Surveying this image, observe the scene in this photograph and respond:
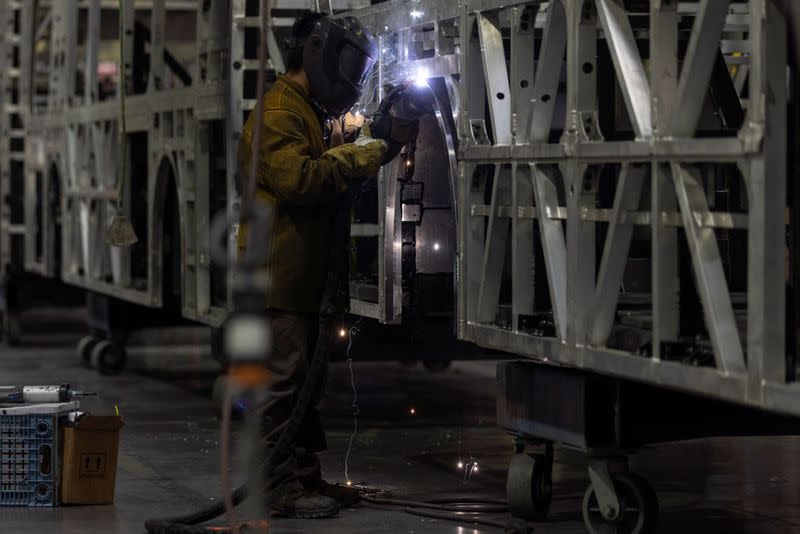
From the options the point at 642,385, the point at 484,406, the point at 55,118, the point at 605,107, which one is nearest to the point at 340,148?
the point at 605,107

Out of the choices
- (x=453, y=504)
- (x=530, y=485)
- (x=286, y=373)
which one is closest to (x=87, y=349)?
(x=453, y=504)

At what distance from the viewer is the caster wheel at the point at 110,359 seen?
1502 centimetres

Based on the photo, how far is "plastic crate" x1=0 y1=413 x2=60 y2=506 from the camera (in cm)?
831

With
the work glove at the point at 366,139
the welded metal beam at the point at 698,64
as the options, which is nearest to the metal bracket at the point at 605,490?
the welded metal beam at the point at 698,64

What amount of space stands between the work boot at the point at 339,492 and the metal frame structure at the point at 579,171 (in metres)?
0.94

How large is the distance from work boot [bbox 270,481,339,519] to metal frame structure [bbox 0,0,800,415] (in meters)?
0.97

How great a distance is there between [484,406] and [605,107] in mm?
5323

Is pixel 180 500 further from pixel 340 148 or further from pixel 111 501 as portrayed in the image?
pixel 340 148

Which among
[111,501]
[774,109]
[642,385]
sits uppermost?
[774,109]

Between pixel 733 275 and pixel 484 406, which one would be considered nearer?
pixel 733 275

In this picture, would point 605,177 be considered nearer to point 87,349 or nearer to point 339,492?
point 339,492

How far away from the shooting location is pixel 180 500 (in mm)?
8477

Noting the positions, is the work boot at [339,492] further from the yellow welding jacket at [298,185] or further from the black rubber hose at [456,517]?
the yellow welding jacket at [298,185]

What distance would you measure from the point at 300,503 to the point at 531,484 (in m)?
1.07
